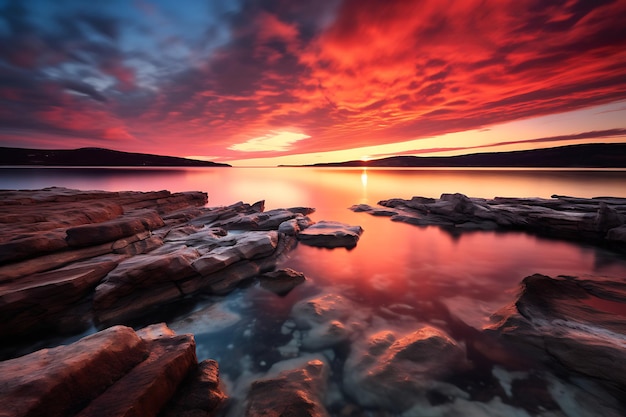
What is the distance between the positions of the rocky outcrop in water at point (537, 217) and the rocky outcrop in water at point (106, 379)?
21.0 m

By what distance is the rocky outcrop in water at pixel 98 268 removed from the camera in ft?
23.8

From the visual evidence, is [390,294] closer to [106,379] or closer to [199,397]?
[199,397]

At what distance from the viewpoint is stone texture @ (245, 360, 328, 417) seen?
178 inches

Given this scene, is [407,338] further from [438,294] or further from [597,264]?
[597,264]

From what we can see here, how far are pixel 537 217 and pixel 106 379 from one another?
1020 inches

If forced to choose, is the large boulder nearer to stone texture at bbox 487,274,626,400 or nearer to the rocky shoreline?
the rocky shoreline

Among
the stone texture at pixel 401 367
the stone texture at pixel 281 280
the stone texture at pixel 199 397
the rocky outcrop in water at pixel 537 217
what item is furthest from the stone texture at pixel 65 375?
the rocky outcrop in water at pixel 537 217

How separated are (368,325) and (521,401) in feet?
11.9

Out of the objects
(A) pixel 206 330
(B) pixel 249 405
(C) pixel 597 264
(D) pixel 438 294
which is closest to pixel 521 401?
(D) pixel 438 294

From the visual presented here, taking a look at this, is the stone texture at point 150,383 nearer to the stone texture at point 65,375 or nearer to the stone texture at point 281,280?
the stone texture at point 65,375

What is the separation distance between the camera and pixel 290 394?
4.81 meters

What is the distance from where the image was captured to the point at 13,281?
288 inches

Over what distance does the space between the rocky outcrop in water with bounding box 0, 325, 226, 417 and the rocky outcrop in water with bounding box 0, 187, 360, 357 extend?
164 inches

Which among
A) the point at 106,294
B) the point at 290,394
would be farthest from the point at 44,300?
the point at 290,394
